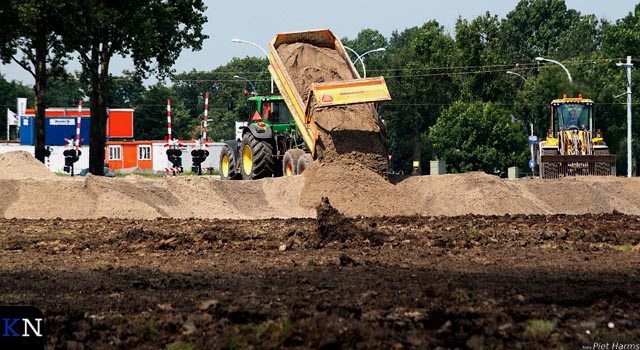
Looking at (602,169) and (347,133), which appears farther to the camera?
(602,169)

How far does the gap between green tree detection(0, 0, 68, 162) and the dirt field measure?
40.5 ft

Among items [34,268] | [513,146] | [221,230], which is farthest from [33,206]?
[513,146]

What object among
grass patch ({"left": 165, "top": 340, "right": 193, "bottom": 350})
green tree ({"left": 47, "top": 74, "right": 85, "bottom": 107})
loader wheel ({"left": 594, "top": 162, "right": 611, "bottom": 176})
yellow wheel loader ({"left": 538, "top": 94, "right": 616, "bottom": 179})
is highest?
green tree ({"left": 47, "top": 74, "right": 85, "bottom": 107})

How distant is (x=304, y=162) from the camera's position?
28.0 m

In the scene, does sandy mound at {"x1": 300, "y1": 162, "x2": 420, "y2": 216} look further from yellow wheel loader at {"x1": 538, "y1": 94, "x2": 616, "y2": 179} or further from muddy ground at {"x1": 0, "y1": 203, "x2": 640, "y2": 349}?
yellow wheel loader at {"x1": 538, "y1": 94, "x2": 616, "y2": 179}

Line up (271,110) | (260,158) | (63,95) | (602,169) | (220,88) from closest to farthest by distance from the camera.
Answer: (260,158), (271,110), (602,169), (63,95), (220,88)

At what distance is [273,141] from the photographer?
31.2m

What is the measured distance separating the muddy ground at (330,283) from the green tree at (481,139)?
1684 inches

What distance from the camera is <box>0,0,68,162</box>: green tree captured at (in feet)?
124

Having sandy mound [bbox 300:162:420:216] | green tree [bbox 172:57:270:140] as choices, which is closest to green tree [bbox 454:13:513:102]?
sandy mound [bbox 300:162:420:216]

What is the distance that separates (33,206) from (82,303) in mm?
15313

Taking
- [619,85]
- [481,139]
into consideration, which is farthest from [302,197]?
[481,139]

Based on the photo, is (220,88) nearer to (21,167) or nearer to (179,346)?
(21,167)

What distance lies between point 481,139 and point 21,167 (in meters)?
37.2
